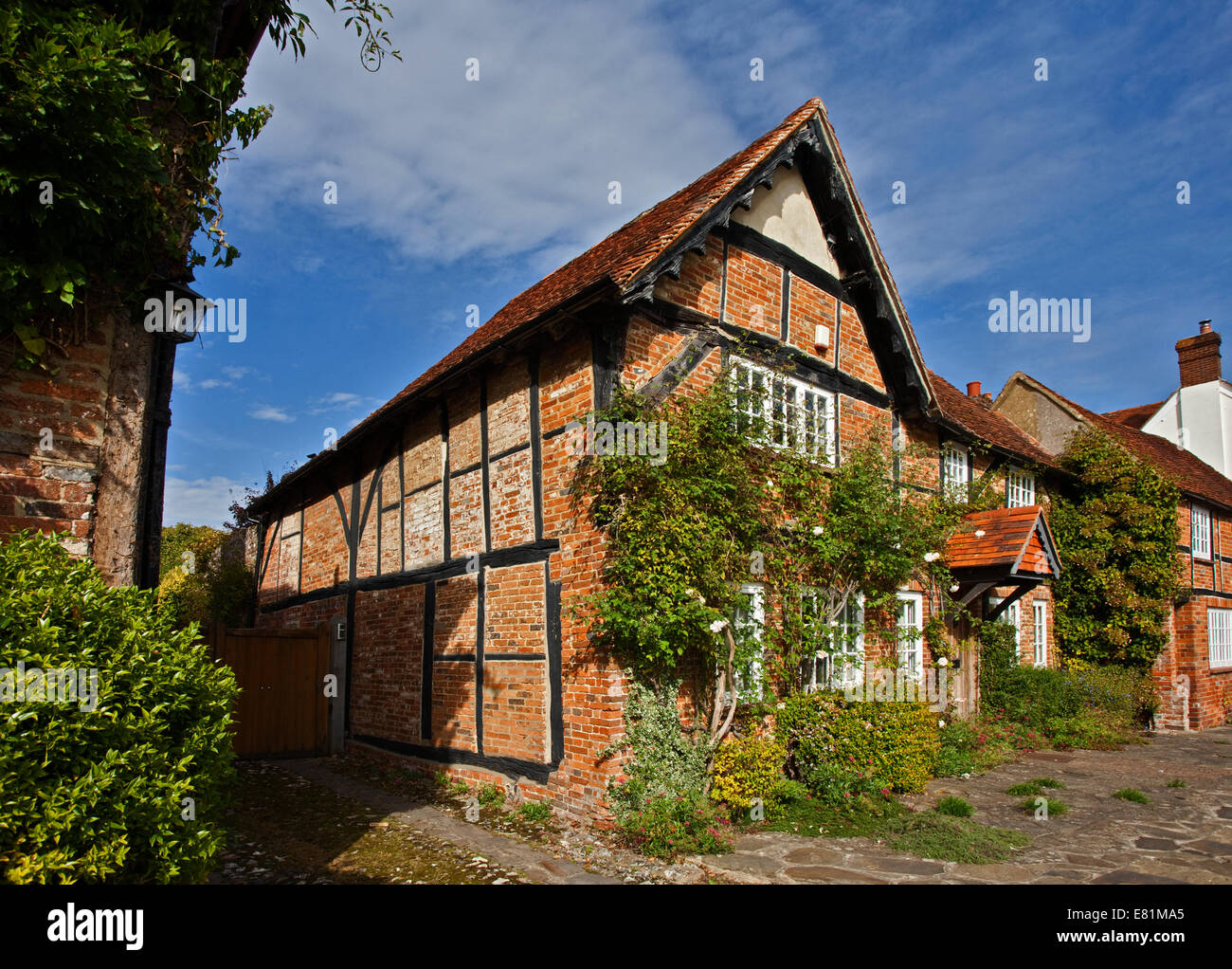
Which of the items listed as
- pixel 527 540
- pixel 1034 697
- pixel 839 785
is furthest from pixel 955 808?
pixel 1034 697

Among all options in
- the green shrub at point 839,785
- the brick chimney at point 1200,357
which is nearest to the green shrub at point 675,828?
the green shrub at point 839,785

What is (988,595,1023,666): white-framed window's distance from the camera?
44.8 feet

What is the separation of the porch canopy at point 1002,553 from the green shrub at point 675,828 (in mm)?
6618

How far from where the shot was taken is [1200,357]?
76.0 ft

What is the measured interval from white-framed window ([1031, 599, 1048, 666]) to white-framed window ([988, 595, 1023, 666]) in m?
0.69

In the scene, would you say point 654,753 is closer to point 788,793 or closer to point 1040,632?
point 788,793

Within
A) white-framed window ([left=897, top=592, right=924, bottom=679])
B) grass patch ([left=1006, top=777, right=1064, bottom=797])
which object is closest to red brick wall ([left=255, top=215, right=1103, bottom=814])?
white-framed window ([left=897, top=592, right=924, bottom=679])

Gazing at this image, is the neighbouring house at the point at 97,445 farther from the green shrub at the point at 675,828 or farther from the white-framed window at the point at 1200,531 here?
the white-framed window at the point at 1200,531

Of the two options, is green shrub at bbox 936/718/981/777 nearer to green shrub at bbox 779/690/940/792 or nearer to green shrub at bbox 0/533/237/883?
green shrub at bbox 779/690/940/792

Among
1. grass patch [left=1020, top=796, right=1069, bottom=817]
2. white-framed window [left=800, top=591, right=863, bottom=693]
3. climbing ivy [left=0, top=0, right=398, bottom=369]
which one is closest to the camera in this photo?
climbing ivy [left=0, top=0, right=398, bottom=369]

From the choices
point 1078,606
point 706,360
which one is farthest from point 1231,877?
point 1078,606

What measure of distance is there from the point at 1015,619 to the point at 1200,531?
298 inches

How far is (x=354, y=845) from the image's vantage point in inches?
284

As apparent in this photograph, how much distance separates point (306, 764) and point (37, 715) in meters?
9.60
